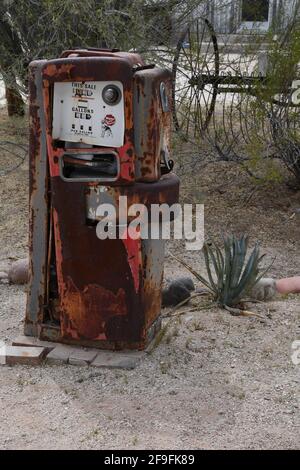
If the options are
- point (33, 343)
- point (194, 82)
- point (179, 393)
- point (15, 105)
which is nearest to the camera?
point (179, 393)

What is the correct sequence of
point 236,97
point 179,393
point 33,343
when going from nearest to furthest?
point 179,393 → point 33,343 → point 236,97

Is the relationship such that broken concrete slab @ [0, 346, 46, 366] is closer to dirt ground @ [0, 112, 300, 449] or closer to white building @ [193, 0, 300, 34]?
dirt ground @ [0, 112, 300, 449]

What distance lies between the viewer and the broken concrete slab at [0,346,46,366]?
13.7 ft

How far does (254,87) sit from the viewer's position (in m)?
6.82

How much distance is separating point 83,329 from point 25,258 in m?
2.05

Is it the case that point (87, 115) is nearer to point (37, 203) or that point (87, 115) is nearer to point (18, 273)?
point (37, 203)

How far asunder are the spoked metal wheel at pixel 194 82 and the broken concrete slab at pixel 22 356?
3.52 metres

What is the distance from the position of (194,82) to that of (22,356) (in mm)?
3962

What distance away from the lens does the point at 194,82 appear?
24.4 feet

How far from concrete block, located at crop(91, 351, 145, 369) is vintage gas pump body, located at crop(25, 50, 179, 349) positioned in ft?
0.15

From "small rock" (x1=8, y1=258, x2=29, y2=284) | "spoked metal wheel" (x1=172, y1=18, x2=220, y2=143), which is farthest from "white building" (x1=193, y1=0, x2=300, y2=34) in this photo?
"small rock" (x1=8, y1=258, x2=29, y2=284)

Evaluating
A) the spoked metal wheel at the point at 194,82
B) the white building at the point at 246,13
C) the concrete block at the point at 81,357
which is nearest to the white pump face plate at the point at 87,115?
the concrete block at the point at 81,357

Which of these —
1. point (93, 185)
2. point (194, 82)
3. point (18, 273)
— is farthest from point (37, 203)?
point (194, 82)

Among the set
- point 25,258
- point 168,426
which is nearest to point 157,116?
point 168,426
